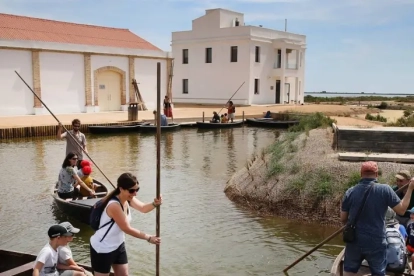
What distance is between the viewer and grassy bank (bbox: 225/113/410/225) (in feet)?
29.5

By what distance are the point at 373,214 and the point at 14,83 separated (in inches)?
1004

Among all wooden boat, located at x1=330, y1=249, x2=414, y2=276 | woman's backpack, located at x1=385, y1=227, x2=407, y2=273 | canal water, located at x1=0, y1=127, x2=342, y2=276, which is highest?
woman's backpack, located at x1=385, y1=227, x2=407, y2=273

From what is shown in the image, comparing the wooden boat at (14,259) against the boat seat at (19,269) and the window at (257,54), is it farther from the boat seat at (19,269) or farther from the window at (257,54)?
the window at (257,54)

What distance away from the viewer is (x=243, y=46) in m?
40.0

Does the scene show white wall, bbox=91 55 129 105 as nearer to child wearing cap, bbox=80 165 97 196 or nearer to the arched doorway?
the arched doorway

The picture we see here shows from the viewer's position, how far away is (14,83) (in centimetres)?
2641

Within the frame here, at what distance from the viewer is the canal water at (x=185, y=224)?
729cm

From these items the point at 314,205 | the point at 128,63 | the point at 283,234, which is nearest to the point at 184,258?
the point at 283,234

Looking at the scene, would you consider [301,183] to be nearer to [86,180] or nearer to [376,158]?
[376,158]

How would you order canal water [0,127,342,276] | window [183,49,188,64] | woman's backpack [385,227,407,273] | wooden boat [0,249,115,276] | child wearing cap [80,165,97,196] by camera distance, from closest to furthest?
woman's backpack [385,227,407,273] < wooden boat [0,249,115,276] < canal water [0,127,342,276] < child wearing cap [80,165,97,196] < window [183,49,188,64]

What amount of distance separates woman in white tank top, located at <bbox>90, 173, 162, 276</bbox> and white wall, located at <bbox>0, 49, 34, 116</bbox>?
24.1 metres

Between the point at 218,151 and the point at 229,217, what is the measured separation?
9.07 metres

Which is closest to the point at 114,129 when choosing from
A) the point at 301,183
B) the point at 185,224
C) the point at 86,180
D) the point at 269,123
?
the point at 269,123

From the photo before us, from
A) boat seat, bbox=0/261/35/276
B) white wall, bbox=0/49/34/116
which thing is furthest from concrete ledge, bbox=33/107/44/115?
boat seat, bbox=0/261/35/276
